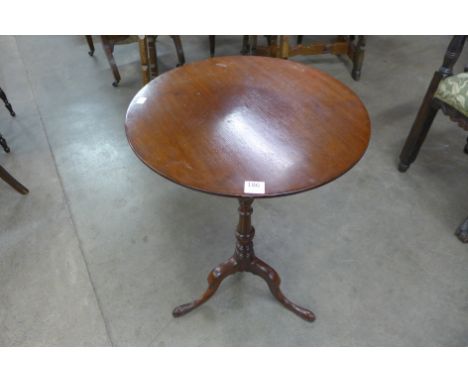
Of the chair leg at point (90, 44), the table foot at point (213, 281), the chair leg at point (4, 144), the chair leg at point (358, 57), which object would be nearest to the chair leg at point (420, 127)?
the chair leg at point (358, 57)

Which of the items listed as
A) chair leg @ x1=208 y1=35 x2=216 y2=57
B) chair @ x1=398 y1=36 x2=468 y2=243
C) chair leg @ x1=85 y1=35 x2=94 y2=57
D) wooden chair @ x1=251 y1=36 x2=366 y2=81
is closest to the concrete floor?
chair @ x1=398 y1=36 x2=468 y2=243

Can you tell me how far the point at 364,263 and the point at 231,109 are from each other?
38.0 inches

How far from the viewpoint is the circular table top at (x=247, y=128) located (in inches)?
35.0

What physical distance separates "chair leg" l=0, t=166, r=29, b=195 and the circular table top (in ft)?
3.60

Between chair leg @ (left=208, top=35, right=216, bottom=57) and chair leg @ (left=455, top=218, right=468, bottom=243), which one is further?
chair leg @ (left=208, top=35, right=216, bottom=57)

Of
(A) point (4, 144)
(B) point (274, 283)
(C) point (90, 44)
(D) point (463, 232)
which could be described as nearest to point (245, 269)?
(B) point (274, 283)

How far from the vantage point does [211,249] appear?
5.37ft

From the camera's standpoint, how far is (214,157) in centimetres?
93

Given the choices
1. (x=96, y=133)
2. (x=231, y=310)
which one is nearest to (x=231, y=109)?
(x=231, y=310)

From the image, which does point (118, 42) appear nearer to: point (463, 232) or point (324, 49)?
point (324, 49)

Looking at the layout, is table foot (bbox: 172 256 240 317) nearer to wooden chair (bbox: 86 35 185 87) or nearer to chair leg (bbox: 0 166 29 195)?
chair leg (bbox: 0 166 29 195)

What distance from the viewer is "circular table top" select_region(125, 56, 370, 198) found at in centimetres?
89

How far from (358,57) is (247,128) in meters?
2.09

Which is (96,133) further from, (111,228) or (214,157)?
(214,157)
